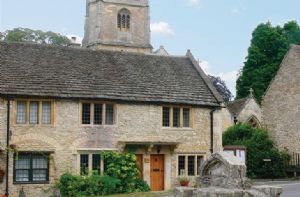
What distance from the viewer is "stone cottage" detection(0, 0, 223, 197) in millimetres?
32188

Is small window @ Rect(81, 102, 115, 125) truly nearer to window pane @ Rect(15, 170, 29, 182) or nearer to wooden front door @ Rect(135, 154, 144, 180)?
wooden front door @ Rect(135, 154, 144, 180)

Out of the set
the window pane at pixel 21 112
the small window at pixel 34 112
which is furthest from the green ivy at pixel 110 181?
the window pane at pixel 21 112

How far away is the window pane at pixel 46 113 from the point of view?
108 ft

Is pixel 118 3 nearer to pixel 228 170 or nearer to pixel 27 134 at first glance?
pixel 27 134

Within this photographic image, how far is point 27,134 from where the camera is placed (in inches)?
1267

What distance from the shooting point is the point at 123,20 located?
87.2m

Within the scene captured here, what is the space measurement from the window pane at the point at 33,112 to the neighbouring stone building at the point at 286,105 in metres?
20.0

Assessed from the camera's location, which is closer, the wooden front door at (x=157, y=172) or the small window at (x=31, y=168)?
the small window at (x=31, y=168)

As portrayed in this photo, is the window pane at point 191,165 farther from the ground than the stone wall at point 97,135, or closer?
closer

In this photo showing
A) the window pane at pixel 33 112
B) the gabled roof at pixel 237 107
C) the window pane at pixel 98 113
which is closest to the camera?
the window pane at pixel 33 112

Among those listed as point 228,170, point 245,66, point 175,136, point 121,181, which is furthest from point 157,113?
point 245,66

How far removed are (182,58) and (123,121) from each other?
800 centimetres

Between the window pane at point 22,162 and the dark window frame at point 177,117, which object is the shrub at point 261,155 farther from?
the window pane at point 22,162

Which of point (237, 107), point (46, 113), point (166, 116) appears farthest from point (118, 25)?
point (46, 113)
